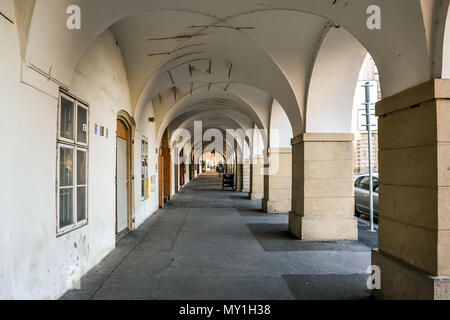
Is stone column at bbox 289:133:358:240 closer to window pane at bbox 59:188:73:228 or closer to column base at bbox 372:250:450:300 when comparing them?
column base at bbox 372:250:450:300

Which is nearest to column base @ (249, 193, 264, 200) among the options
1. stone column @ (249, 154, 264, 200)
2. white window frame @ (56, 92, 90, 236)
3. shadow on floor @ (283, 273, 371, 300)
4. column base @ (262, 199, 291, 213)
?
stone column @ (249, 154, 264, 200)

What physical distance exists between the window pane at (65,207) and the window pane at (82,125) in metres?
0.75

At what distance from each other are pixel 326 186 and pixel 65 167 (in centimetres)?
480

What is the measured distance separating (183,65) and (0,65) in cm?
571

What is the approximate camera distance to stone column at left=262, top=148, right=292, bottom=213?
1088cm

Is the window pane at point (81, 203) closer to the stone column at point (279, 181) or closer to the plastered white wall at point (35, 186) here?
the plastered white wall at point (35, 186)

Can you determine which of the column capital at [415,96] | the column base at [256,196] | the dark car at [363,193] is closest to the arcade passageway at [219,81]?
the column capital at [415,96]

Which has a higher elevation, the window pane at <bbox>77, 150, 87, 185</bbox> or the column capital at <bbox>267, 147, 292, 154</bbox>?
the column capital at <bbox>267, 147, 292, 154</bbox>

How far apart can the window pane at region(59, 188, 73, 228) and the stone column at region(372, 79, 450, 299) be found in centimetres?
361

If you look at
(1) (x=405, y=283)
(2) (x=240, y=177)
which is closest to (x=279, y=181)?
(1) (x=405, y=283)

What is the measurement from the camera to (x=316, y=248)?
601cm

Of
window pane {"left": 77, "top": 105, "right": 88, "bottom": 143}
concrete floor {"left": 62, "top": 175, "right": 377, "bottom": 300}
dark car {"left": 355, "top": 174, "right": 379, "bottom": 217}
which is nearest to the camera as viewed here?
concrete floor {"left": 62, "top": 175, "right": 377, "bottom": 300}

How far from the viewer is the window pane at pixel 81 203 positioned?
4.52 m

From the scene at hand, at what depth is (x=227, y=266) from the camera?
4906mm
